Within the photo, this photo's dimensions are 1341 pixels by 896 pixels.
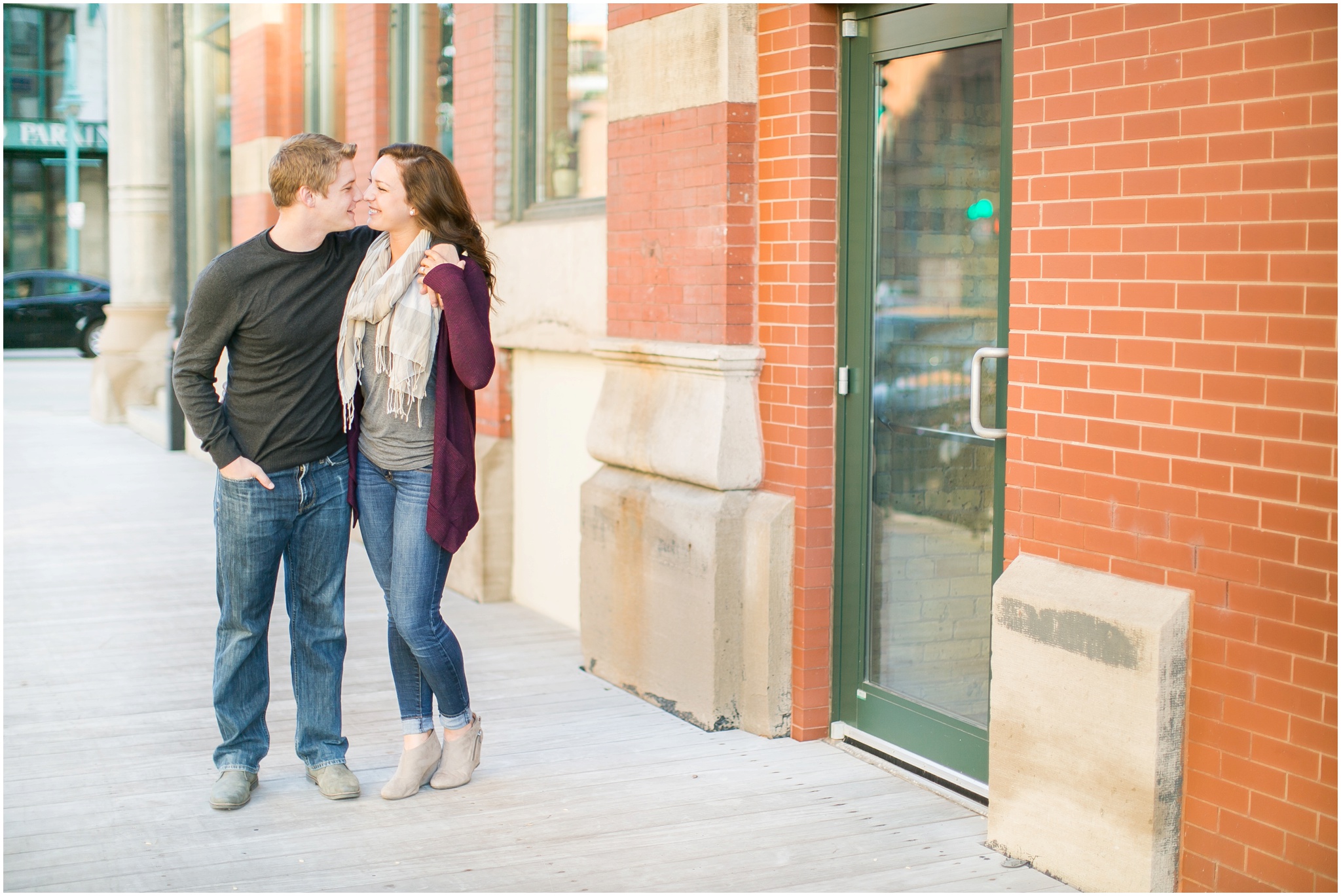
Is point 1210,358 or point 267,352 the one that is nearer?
point 1210,358

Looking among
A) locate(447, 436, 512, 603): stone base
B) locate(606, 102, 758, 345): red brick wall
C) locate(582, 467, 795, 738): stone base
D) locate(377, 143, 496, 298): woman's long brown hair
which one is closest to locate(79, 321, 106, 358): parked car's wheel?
locate(447, 436, 512, 603): stone base

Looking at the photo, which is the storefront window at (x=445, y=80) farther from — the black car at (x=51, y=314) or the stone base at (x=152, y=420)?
the black car at (x=51, y=314)

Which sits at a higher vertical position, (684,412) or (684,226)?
(684,226)

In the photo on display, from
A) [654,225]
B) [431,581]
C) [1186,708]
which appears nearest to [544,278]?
[654,225]

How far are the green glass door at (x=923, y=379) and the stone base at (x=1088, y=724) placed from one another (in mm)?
482

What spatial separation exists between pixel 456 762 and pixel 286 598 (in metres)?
0.76

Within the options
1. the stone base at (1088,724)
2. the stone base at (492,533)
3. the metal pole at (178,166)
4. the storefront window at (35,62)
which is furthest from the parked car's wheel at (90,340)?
the stone base at (1088,724)

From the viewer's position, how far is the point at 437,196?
14.3 ft

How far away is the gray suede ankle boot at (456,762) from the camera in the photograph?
468 cm

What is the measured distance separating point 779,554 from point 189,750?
2206 millimetres

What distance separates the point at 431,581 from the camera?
14.6 ft

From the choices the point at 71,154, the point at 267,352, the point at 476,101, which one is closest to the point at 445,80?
the point at 476,101

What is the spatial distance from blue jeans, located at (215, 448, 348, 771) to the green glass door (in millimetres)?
1782

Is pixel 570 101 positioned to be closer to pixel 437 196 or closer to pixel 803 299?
pixel 803 299
